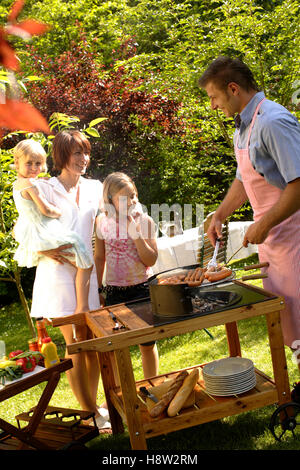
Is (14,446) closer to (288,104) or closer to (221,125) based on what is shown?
(221,125)

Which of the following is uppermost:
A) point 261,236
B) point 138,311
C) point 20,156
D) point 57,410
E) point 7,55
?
point 20,156

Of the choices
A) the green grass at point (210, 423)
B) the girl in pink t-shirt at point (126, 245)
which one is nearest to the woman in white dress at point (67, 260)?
the girl in pink t-shirt at point (126, 245)

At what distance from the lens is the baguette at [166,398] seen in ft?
7.92

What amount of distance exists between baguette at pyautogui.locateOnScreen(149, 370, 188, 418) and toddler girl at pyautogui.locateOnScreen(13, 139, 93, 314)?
787mm

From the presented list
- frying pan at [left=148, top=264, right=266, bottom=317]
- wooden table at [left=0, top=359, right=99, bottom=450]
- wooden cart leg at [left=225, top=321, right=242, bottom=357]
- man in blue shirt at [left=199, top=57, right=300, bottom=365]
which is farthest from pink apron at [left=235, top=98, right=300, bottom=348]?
wooden table at [left=0, top=359, right=99, bottom=450]

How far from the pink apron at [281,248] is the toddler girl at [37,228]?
43.1 inches

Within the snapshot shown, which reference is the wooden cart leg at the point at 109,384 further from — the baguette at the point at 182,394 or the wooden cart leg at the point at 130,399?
the wooden cart leg at the point at 130,399

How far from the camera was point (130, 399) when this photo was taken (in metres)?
2.29

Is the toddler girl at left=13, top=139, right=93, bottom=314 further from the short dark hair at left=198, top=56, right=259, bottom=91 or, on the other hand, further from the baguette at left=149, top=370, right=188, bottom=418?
the short dark hair at left=198, top=56, right=259, bottom=91

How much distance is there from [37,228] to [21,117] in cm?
252

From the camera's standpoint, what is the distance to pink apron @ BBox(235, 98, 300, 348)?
2.48 m

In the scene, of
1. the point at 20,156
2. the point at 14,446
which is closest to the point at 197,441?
the point at 14,446

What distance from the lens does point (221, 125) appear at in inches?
267

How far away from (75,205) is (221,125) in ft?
13.1
